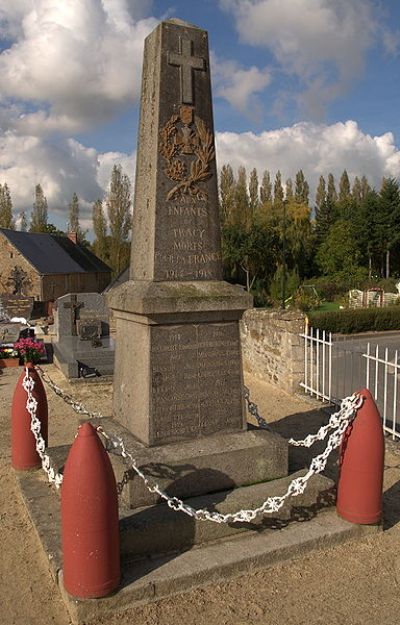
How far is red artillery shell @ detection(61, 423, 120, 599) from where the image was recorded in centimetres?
317

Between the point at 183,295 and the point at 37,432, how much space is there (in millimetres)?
1800

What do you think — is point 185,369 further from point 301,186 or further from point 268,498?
point 301,186

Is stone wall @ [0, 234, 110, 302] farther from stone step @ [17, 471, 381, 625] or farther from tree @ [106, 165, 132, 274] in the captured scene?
stone step @ [17, 471, 381, 625]

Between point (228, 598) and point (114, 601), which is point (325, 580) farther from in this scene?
point (114, 601)

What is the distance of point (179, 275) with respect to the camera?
14.8 ft

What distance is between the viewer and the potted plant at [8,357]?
12.3 m

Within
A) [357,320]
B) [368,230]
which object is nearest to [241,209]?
[368,230]

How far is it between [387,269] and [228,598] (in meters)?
41.8

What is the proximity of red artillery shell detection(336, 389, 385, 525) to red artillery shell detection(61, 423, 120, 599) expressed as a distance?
1.91 m

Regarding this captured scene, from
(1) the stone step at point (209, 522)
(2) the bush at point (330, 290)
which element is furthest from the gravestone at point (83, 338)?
(2) the bush at point (330, 290)

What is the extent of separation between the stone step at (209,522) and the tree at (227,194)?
3752cm

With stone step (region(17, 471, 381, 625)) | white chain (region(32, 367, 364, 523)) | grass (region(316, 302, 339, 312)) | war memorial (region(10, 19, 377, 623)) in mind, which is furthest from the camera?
grass (region(316, 302, 339, 312))

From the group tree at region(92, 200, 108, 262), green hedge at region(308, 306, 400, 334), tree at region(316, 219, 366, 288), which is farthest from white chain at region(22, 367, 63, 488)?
tree at region(92, 200, 108, 262)

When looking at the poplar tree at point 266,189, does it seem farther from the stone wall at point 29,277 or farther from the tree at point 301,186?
the stone wall at point 29,277
